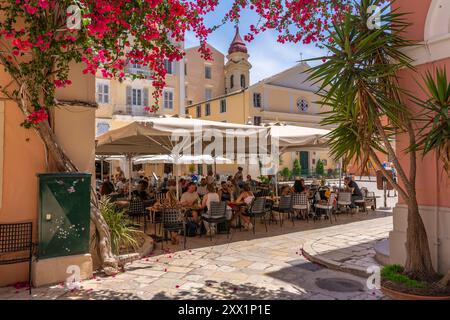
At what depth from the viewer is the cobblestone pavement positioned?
4734mm

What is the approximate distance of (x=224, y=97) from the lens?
3569cm

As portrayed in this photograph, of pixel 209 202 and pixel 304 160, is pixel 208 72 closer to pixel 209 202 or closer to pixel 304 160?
pixel 304 160

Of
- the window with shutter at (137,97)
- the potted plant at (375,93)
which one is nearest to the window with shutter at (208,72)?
the window with shutter at (137,97)

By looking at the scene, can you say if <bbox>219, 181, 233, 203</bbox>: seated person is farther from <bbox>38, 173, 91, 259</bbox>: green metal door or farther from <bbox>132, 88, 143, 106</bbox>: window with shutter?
<bbox>132, 88, 143, 106</bbox>: window with shutter

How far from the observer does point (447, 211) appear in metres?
4.77

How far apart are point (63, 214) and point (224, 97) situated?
1237 inches

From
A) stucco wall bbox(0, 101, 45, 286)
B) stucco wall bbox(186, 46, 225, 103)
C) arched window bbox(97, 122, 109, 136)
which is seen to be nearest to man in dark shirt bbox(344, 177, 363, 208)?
stucco wall bbox(0, 101, 45, 286)

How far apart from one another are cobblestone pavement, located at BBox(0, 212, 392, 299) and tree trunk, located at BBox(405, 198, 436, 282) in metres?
0.61

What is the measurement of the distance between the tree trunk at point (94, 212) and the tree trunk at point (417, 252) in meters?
4.27

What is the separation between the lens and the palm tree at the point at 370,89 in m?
4.32

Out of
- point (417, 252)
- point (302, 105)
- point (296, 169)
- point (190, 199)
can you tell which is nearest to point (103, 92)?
point (296, 169)

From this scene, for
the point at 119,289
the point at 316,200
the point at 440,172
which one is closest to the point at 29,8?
the point at 119,289

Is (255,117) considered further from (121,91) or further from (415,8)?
(415,8)

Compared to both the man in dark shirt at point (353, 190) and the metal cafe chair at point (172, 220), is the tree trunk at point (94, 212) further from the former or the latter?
the man in dark shirt at point (353, 190)
